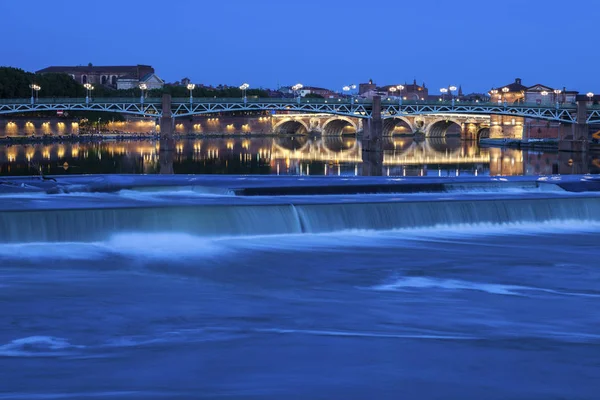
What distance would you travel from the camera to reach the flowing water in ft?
32.5

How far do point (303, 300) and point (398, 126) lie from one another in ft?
396

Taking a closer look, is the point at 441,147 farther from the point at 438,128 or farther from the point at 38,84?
the point at 38,84

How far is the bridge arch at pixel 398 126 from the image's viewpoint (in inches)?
4369

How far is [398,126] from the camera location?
133625 millimetres

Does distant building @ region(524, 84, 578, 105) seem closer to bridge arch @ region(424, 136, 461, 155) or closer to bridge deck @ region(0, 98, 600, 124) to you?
bridge arch @ region(424, 136, 461, 155)

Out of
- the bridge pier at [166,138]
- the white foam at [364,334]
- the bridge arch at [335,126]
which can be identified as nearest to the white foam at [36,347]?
the white foam at [364,334]

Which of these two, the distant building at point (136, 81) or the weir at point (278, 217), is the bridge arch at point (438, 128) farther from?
the weir at point (278, 217)

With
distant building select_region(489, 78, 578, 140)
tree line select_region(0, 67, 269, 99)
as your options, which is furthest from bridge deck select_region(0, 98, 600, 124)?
tree line select_region(0, 67, 269, 99)

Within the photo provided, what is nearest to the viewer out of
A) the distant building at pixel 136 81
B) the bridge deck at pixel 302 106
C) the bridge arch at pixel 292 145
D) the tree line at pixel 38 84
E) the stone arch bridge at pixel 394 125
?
the bridge deck at pixel 302 106

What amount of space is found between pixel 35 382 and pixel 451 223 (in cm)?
1360

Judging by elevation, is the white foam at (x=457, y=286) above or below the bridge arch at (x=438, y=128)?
below

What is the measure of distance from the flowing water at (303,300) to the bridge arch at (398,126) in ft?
287

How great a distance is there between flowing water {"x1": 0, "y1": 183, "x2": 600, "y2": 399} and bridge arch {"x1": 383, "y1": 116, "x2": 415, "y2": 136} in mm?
87544

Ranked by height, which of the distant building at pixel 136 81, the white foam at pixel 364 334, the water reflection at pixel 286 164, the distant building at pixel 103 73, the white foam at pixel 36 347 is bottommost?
the white foam at pixel 364 334
